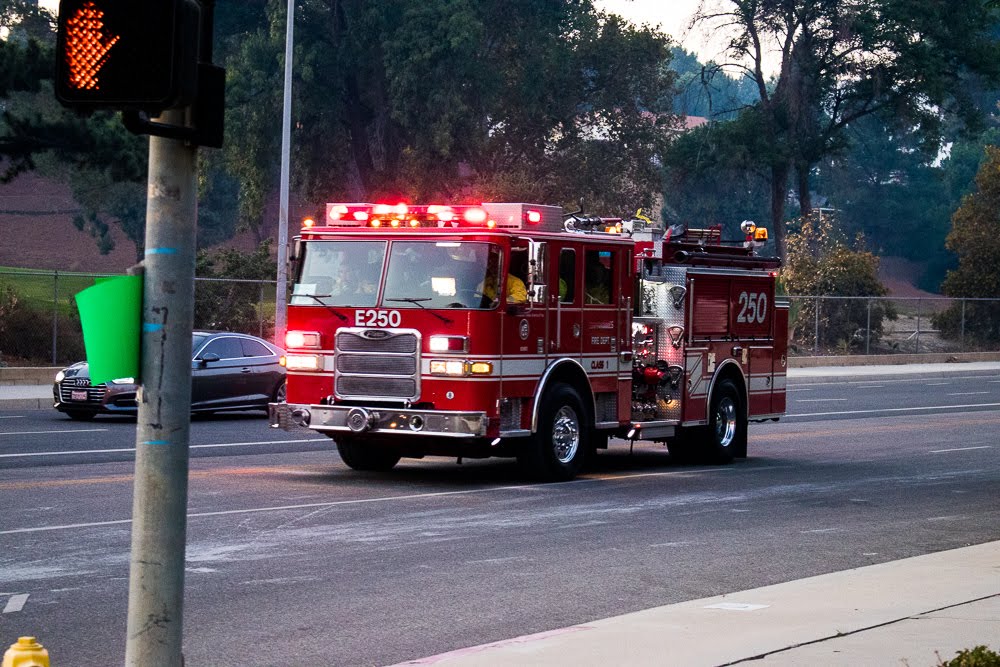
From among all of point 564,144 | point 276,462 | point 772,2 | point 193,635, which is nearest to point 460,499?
point 276,462

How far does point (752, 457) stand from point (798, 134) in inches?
1708

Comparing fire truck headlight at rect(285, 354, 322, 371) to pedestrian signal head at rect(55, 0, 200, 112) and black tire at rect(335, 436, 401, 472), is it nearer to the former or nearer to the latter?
black tire at rect(335, 436, 401, 472)

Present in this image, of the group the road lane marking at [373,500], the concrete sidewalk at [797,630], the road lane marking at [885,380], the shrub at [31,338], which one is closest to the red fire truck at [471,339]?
the road lane marking at [373,500]

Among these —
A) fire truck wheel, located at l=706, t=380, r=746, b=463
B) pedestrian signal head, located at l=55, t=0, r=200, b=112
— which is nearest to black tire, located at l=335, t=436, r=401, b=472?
fire truck wheel, located at l=706, t=380, r=746, b=463

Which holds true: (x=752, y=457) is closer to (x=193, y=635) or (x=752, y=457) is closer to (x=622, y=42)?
→ (x=193, y=635)

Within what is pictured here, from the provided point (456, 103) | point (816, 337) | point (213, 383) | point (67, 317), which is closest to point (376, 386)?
point (213, 383)

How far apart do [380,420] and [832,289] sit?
120ft

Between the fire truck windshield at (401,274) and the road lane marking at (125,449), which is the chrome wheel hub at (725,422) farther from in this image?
the road lane marking at (125,449)

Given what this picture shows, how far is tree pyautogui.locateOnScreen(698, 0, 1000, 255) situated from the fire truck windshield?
45105 mm

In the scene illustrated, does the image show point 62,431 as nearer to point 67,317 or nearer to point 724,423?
point 724,423

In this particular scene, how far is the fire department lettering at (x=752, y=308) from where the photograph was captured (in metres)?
19.7

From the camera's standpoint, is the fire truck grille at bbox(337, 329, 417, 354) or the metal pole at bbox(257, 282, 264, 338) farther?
the metal pole at bbox(257, 282, 264, 338)

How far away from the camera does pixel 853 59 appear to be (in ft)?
198

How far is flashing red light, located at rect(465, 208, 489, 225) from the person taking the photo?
15.7m
